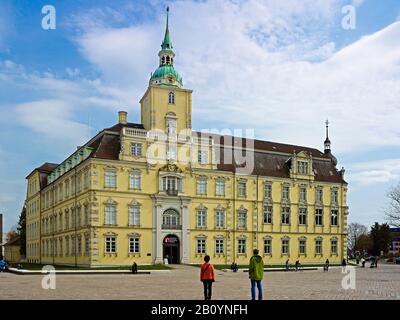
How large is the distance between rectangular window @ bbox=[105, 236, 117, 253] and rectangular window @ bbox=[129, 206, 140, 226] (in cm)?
246

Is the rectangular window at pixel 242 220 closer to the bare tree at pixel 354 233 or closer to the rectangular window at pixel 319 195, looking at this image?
the rectangular window at pixel 319 195

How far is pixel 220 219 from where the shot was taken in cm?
6203

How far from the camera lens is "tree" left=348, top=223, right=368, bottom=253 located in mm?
152550

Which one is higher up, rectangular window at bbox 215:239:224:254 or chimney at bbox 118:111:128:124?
chimney at bbox 118:111:128:124

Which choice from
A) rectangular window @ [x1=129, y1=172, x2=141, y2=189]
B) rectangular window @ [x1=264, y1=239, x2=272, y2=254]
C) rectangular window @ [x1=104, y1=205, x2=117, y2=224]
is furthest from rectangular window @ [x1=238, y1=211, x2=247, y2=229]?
rectangular window @ [x1=104, y1=205, x2=117, y2=224]

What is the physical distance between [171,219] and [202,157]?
8.12 metres

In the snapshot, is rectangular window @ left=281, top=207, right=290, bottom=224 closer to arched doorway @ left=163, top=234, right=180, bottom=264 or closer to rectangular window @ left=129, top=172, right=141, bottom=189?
arched doorway @ left=163, top=234, right=180, bottom=264

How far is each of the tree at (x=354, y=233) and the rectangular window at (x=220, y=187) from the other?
94.5 meters

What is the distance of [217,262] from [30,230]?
133 feet

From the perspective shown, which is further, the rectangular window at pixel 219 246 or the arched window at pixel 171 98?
the rectangular window at pixel 219 246

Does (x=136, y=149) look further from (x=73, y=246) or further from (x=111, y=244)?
(x=73, y=246)

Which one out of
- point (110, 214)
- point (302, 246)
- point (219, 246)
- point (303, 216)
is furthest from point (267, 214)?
point (110, 214)

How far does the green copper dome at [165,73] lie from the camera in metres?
62.0

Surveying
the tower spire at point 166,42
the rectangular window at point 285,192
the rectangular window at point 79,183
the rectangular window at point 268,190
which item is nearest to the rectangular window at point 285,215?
the rectangular window at point 285,192
